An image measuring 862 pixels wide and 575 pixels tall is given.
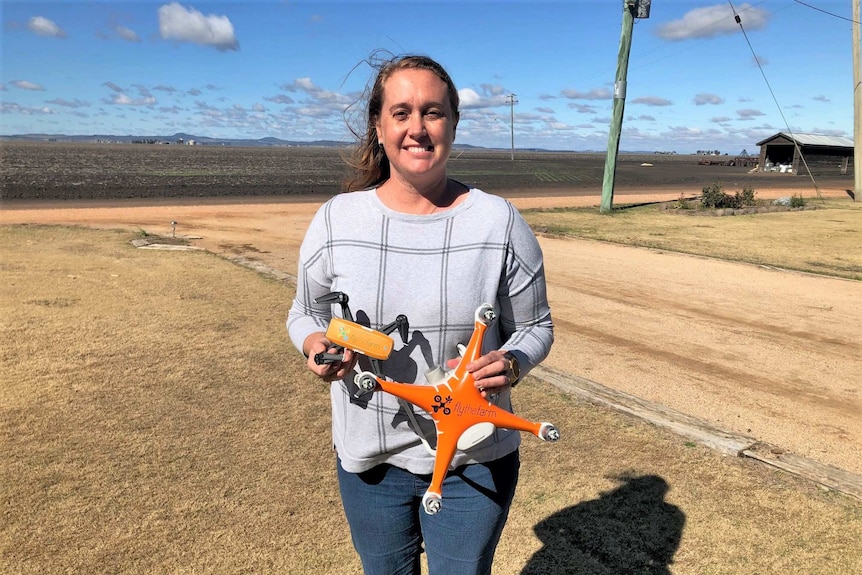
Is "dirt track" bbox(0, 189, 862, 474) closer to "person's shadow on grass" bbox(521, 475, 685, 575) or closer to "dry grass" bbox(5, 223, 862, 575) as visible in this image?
"dry grass" bbox(5, 223, 862, 575)

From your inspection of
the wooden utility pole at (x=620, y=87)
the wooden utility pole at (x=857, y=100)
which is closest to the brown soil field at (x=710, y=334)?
the wooden utility pole at (x=620, y=87)

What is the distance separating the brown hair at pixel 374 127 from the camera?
74.1 inches

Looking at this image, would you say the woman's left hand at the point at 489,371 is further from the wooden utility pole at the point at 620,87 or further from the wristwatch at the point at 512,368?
the wooden utility pole at the point at 620,87

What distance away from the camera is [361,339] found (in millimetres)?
1644

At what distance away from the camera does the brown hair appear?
6.17ft

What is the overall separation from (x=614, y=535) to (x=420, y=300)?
216cm

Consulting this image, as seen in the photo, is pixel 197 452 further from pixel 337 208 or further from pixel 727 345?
pixel 727 345

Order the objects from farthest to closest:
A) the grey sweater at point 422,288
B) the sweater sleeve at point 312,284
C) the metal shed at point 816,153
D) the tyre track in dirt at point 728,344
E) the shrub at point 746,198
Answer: the metal shed at point 816,153
the shrub at point 746,198
the tyre track in dirt at point 728,344
the sweater sleeve at point 312,284
the grey sweater at point 422,288

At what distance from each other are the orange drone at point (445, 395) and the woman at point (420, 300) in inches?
2.2

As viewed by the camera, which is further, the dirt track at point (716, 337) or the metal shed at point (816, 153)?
the metal shed at point (816, 153)

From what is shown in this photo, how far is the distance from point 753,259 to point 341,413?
1076 centimetres

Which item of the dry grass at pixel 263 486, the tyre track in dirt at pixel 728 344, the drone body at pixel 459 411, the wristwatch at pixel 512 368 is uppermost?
the wristwatch at pixel 512 368

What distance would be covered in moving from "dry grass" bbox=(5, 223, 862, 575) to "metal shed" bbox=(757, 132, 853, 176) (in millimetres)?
47465

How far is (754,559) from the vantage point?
3123 mm
